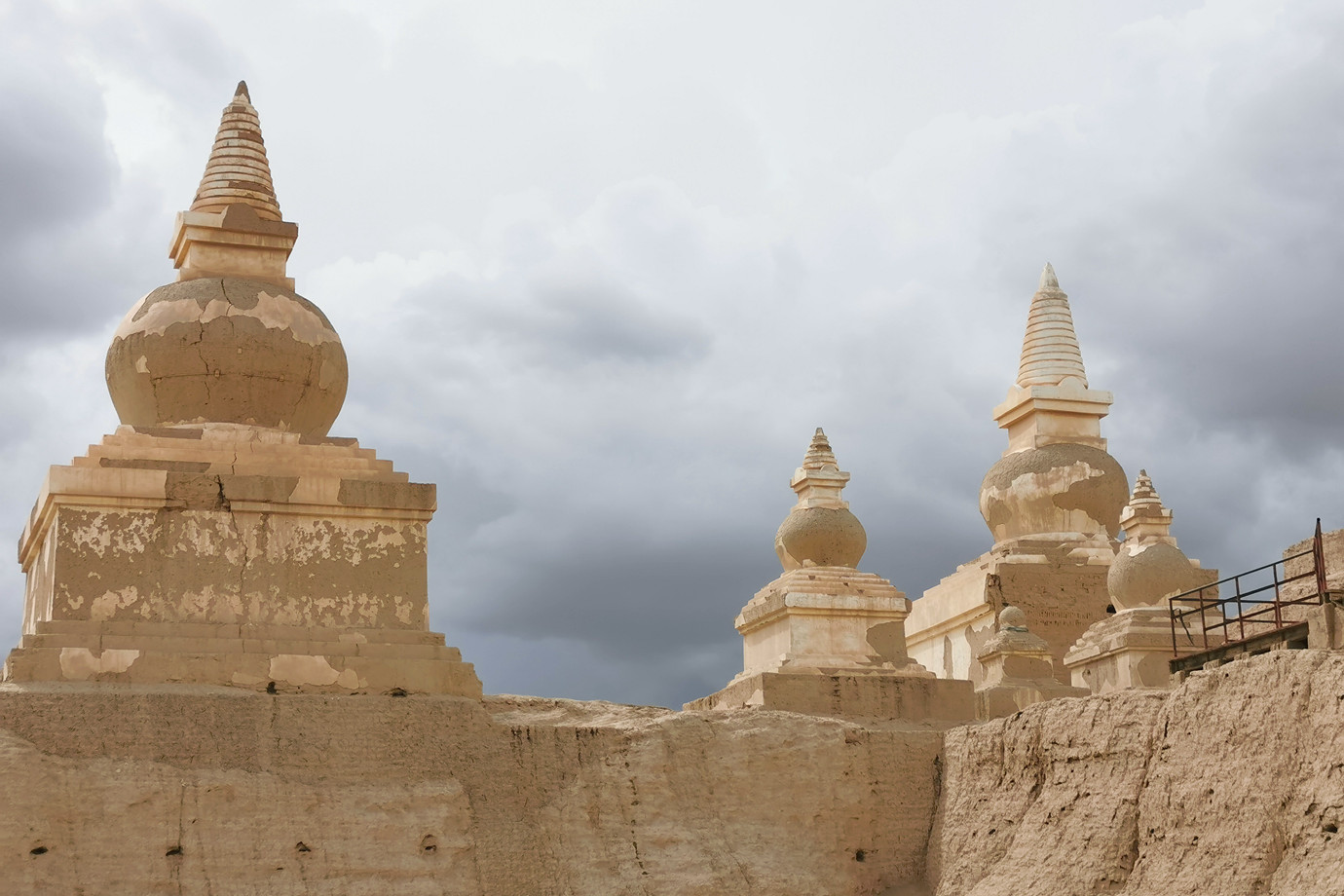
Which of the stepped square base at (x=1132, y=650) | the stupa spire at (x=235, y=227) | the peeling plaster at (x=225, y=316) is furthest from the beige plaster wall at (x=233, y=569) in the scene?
the stepped square base at (x=1132, y=650)

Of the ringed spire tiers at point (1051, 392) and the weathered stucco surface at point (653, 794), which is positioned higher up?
the ringed spire tiers at point (1051, 392)

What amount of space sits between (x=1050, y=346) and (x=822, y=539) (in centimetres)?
707

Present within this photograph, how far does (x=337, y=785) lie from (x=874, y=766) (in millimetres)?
4751

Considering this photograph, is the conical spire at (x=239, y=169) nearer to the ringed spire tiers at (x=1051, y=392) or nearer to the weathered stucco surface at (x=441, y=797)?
the weathered stucco surface at (x=441, y=797)

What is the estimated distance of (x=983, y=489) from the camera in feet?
91.1

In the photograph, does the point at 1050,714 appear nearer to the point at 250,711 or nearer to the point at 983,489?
the point at 250,711

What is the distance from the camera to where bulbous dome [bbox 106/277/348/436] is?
55.8ft

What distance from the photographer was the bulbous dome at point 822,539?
23625 mm

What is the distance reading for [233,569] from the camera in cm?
1563

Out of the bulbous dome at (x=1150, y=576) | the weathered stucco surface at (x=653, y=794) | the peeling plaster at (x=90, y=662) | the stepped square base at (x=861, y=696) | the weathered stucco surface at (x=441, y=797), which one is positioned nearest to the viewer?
the weathered stucco surface at (x=653, y=794)

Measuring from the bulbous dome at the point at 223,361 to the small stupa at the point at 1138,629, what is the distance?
1024 cm

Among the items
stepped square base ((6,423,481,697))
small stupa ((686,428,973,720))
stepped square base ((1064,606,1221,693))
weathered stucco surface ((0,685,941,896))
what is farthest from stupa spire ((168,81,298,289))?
stepped square base ((1064,606,1221,693))

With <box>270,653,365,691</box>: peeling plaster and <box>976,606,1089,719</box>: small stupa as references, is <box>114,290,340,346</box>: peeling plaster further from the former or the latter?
<box>976,606,1089,719</box>: small stupa

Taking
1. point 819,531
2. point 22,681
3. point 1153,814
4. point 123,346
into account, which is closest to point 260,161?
point 123,346
